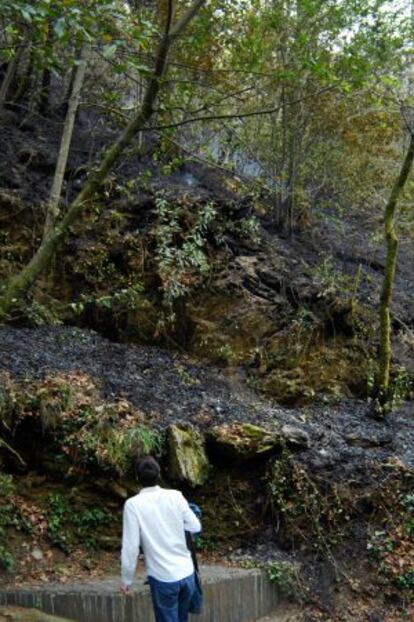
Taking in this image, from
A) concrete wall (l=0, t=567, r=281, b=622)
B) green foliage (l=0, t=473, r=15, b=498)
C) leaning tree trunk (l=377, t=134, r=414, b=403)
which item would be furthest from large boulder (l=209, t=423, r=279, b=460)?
leaning tree trunk (l=377, t=134, r=414, b=403)

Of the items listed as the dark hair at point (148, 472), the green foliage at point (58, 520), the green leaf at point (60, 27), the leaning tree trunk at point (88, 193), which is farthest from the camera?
the green foliage at point (58, 520)

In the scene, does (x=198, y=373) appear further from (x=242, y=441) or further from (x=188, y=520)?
(x=188, y=520)

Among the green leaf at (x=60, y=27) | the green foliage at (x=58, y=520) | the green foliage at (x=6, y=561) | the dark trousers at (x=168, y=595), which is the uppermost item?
the green leaf at (x=60, y=27)

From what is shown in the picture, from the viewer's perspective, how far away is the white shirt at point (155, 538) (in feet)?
14.3

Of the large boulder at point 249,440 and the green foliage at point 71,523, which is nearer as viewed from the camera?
the green foliage at point 71,523

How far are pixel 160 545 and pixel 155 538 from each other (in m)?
0.06

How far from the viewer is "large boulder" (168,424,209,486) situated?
23.5ft

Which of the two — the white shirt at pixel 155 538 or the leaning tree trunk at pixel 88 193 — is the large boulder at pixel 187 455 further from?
the leaning tree trunk at pixel 88 193

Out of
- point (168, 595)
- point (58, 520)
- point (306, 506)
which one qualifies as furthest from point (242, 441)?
point (168, 595)

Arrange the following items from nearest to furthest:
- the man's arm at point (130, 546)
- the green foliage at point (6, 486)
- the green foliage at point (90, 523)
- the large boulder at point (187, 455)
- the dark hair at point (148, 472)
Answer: the man's arm at point (130, 546)
the dark hair at point (148, 472)
the green foliage at point (6, 486)
the green foliage at point (90, 523)
the large boulder at point (187, 455)

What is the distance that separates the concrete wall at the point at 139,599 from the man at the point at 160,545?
119 centimetres

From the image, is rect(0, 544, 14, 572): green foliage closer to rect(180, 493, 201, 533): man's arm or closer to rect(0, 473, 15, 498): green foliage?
rect(0, 473, 15, 498): green foliage

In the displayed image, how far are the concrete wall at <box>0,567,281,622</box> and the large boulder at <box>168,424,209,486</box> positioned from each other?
1.02 m

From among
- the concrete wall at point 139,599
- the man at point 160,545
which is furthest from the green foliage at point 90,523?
the man at point 160,545
